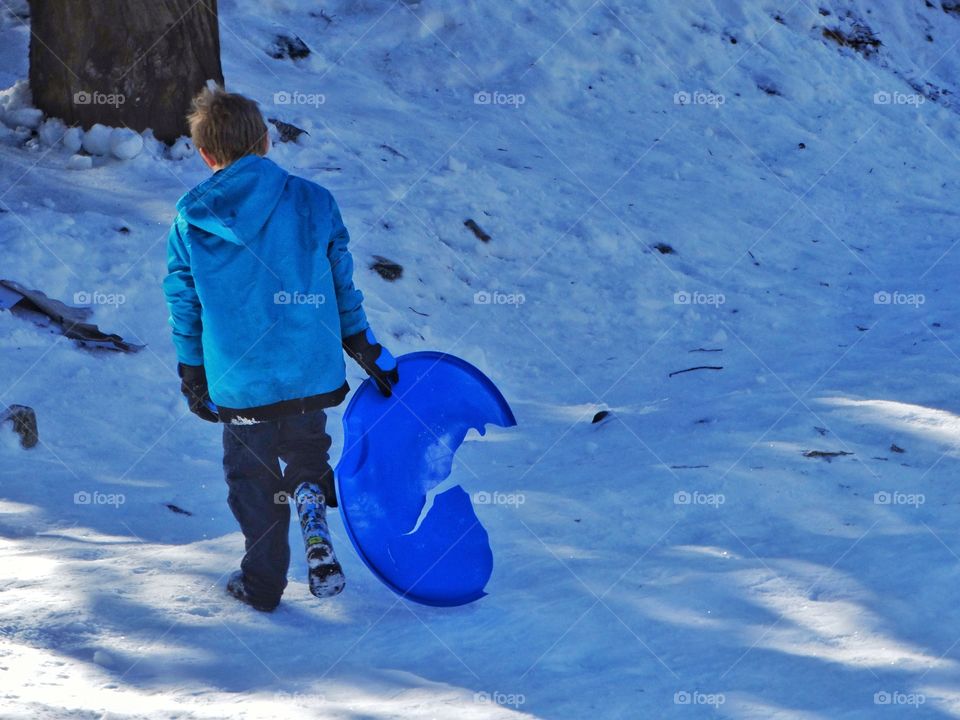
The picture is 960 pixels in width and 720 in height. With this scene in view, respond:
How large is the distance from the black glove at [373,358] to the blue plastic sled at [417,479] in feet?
0.13

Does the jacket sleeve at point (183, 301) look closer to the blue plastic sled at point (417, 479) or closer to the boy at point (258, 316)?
the boy at point (258, 316)

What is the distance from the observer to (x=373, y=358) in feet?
12.6

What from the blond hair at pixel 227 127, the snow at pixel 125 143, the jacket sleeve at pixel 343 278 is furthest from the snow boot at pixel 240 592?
the snow at pixel 125 143

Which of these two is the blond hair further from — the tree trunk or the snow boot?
the tree trunk

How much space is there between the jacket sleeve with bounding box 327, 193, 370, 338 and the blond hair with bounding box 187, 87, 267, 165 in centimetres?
30

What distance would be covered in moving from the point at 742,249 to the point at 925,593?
15.9 feet

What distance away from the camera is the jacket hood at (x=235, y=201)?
3488mm

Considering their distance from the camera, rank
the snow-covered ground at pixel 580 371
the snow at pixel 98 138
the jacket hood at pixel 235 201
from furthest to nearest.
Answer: the snow at pixel 98 138
the jacket hood at pixel 235 201
the snow-covered ground at pixel 580 371

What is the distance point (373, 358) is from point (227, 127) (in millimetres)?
854

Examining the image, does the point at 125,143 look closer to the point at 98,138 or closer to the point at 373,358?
the point at 98,138

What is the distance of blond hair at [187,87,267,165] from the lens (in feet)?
11.6

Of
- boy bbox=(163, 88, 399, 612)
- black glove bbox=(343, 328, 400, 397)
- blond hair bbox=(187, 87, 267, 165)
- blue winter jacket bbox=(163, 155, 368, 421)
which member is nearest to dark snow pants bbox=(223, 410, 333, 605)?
boy bbox=(163, 88, 399, 612)

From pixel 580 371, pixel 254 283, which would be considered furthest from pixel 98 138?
pixel 254 283

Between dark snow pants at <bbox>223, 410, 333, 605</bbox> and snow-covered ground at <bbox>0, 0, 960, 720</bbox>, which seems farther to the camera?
dark snow pants at <bbox>223, 410, 333, 605</bbox>
